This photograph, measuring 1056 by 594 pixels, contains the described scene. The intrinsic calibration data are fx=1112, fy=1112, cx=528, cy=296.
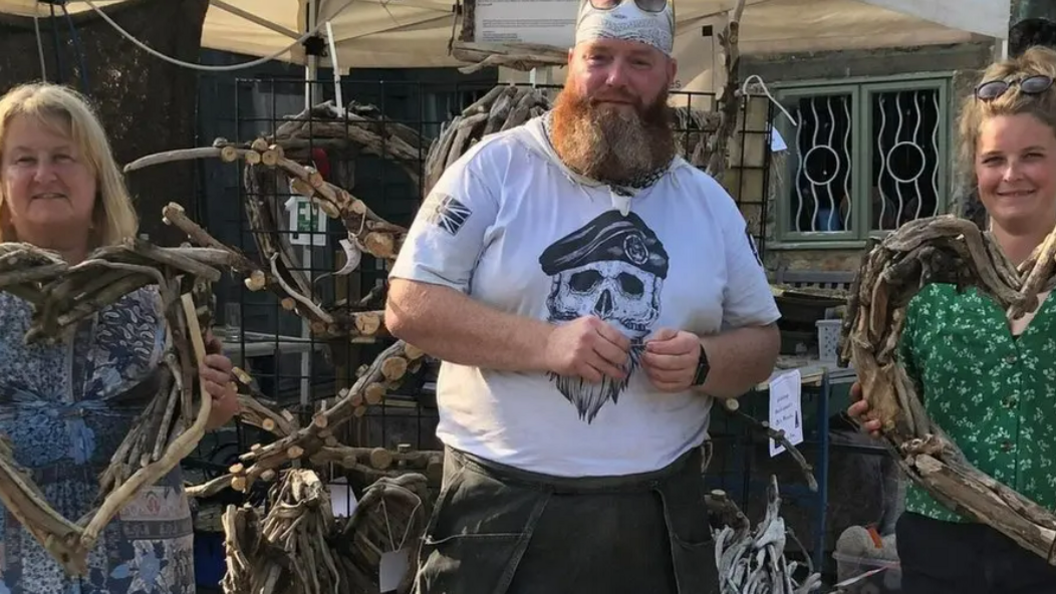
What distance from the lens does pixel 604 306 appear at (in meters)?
1.99

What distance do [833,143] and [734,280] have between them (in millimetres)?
5091

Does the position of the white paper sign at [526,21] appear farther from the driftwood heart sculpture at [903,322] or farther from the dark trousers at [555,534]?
the dark trousers at [555,534]

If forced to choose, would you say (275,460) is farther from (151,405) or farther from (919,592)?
(919,592)

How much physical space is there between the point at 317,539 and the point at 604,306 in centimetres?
144

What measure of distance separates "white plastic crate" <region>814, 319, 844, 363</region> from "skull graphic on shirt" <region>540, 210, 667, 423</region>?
8.55ft

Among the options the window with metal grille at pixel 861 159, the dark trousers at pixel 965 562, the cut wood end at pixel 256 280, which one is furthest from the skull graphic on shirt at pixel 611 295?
the window with metal grille at pixel 861 159

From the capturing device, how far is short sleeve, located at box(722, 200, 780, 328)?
215 centimetres

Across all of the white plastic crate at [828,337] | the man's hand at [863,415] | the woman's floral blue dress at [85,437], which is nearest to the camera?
the woman's floral blue dress at [85,437]

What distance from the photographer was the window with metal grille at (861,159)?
260 inches

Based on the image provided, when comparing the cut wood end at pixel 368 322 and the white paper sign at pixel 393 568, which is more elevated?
the cut wood end at pixel 368 322

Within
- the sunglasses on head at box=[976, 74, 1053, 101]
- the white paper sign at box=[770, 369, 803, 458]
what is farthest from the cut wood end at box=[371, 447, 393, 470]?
the sunglasses on head at box=[976, 74, 1053, 101]

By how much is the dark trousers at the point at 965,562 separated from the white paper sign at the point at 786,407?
1142 mm

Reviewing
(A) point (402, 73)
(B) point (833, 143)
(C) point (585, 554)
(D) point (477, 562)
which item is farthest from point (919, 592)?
(A) point (402, 73)

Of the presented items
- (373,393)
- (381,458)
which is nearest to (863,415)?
(373,393)
